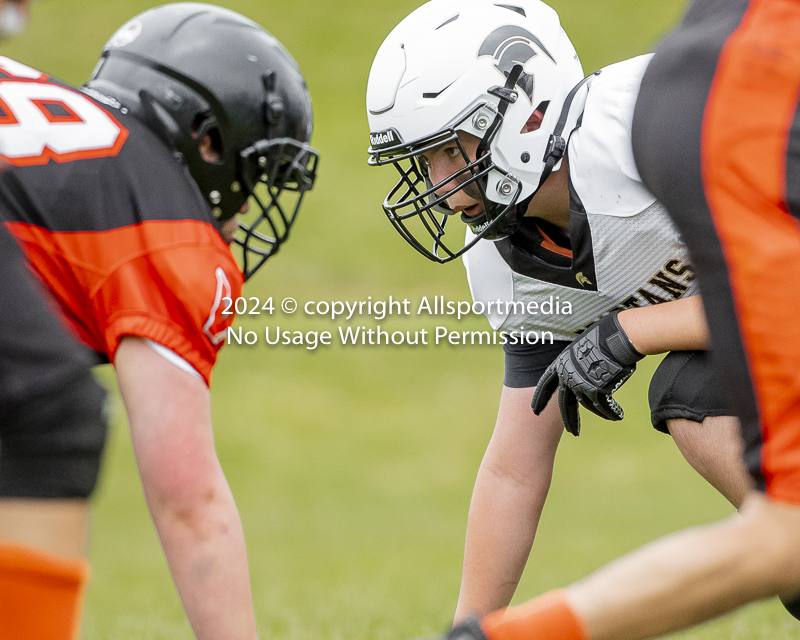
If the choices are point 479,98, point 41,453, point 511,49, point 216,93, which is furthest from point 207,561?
point 511,49

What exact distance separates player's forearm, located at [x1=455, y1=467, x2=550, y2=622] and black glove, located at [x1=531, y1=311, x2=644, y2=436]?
0.40 metres

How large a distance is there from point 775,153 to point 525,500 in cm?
154

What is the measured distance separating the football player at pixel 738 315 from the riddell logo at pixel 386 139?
3.83 ft

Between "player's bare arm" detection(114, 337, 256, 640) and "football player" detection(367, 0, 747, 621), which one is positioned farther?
"football player" detection(367, 0, 747, 621)

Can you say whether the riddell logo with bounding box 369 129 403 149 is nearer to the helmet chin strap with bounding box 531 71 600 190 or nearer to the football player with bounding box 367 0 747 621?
the football player with bounding box 367 0 747 621

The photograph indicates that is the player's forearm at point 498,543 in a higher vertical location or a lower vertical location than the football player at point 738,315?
lower

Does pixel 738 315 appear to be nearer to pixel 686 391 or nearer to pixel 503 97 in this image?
pixel 686 391

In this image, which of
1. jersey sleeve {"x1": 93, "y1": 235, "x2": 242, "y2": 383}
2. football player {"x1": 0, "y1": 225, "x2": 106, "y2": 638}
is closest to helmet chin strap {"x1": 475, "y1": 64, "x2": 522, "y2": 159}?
jersey sleeve {"x1": 93, "y1": 235, "x2": 242, "y2": 383}

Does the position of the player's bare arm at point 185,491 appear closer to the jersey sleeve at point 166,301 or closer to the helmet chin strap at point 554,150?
the jersey sleeve at point 166,301

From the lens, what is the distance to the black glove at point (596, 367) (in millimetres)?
2490

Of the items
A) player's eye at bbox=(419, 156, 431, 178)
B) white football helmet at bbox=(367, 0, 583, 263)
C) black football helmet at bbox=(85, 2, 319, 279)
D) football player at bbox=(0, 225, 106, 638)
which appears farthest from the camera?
player's eye at bbox=(419, 156, 431, 178)

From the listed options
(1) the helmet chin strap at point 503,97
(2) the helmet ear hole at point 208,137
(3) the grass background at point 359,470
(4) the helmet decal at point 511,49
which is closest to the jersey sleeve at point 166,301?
(2) the helmet ear hole at point 208,137

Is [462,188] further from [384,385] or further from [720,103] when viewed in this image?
[384,385]

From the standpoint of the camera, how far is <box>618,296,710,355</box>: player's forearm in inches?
94.4
